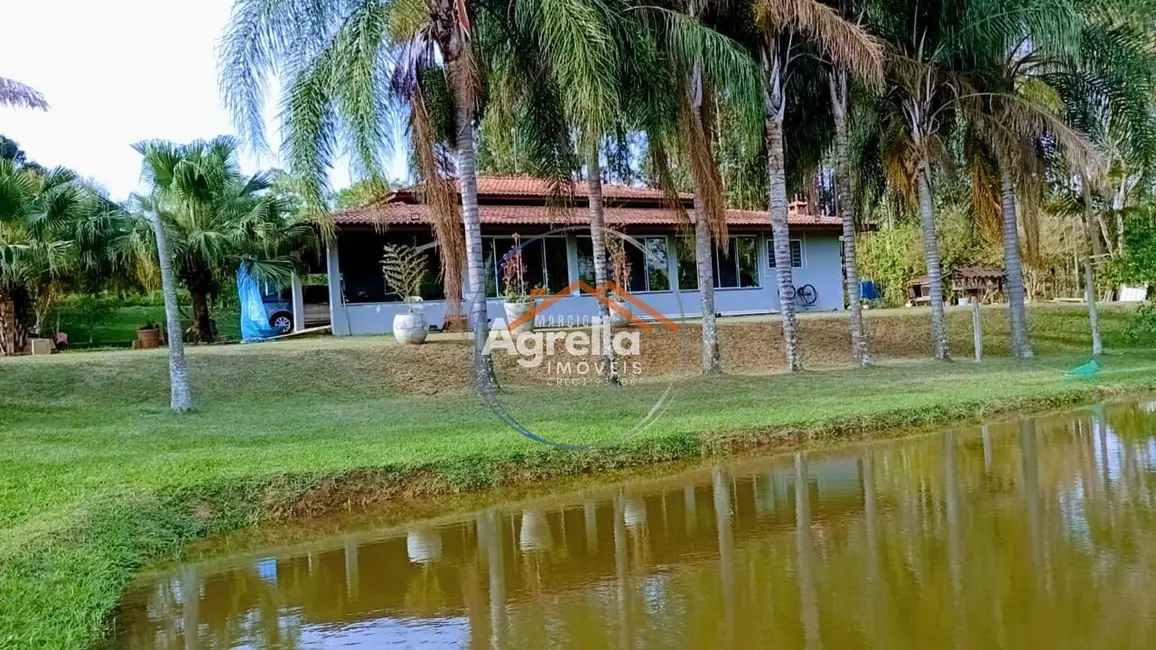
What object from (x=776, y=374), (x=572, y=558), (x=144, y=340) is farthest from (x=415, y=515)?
(x=144, y=340)

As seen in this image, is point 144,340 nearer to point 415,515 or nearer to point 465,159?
point 465,159

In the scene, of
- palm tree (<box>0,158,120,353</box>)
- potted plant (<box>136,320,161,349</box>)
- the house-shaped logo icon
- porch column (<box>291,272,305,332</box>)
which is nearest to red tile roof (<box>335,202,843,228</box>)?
the house-shaped logo icon

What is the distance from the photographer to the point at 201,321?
18125mm

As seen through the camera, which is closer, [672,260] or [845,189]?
[845,189]

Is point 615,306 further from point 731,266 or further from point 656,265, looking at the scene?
point 731,266

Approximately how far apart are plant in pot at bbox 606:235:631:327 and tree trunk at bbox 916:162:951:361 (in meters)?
6.10

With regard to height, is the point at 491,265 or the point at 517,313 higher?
the point at 491,265

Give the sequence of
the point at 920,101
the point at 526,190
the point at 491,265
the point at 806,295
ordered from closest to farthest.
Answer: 1. the point at 920,101
2. the point at 491,265
3. the point at 526,190
4. the point at 806,295

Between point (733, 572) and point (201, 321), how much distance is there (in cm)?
1618

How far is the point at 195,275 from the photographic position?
1709 centimetres

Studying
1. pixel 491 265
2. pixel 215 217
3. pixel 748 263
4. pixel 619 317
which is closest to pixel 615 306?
pixel 619 317

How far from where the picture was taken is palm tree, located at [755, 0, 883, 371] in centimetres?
1270

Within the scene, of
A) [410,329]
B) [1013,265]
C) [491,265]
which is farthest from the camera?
[491,265]

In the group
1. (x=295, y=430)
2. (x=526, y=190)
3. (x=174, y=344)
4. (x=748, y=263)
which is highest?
(x=526, y=190)
